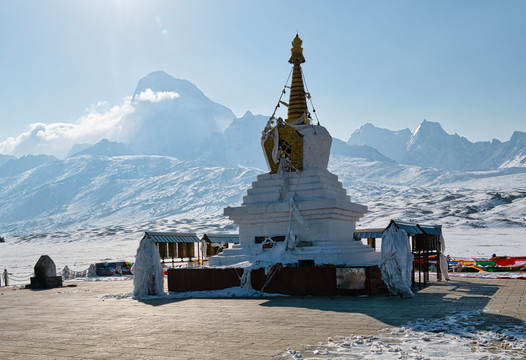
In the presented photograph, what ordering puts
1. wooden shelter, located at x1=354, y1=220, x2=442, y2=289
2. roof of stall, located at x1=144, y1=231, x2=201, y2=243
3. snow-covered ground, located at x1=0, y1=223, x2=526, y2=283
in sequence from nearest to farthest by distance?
wooden shelter, located at x1=354, y1=220, x2=442, y2=289
roof of stall, located at x1=144, y1=231, x2=201, y2=243
snow-covered ground, located at x1=0, y1=223, x2=526, y2=283

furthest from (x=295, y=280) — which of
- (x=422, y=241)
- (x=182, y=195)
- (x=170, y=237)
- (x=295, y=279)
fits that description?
(x=182, y=195)

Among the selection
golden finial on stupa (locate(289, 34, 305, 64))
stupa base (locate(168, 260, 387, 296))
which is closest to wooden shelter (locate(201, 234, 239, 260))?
stupa base (locate(168, 260, 387, 296))

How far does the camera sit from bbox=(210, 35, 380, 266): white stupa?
18.6 metres

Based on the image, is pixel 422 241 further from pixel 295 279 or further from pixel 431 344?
pixel 431 344

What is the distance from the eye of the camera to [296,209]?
19062 mm

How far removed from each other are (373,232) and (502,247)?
2865cm

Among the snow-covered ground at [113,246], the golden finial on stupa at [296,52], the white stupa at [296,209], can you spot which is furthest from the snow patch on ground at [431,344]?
the snow-covered ground at [113,246]

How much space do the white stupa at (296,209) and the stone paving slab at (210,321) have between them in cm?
322

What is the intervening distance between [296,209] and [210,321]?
8431mm

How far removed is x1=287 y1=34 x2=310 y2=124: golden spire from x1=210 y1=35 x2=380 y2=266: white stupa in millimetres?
42

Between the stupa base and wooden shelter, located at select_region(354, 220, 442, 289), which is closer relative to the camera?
the stupa base

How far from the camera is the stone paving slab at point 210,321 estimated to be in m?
8.41

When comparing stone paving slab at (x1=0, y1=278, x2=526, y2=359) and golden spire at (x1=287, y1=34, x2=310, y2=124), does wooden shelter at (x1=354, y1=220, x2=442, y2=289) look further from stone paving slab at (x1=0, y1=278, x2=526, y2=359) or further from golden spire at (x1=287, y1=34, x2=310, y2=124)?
golden spire at (x1=287, y1=34, x2=310, y2=124)

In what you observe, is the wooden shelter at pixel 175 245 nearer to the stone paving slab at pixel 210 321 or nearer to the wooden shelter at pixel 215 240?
the wooden shelter at pixel 215 240
